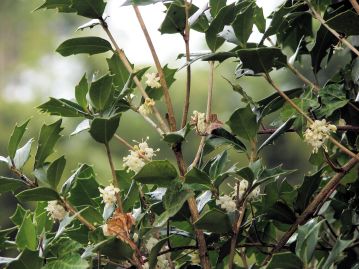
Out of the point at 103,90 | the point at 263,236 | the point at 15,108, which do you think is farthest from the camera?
the point at 15,108

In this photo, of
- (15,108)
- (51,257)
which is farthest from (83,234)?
(15,108)

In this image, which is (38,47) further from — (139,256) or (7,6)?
(139,256)

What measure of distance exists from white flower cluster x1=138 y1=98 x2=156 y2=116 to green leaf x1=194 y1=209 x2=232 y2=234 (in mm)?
125

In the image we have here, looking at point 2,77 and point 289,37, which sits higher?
point 289,37

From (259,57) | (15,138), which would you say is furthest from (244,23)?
(15,138)

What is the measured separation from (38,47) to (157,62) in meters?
11.9

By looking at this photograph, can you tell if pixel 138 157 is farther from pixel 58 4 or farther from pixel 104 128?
pixel 58 4

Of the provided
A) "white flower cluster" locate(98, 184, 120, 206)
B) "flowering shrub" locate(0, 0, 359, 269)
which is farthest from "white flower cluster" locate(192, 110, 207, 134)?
"white flower cluster" locate(98, 184, 120, 206)

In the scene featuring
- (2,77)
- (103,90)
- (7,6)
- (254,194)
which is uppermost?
(103,90)

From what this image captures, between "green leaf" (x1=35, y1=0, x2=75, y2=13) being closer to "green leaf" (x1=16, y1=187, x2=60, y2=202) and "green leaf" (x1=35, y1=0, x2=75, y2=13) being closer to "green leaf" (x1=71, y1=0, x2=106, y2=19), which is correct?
"green leaf" (x1=71, y1=0, x2=106, y2=19)

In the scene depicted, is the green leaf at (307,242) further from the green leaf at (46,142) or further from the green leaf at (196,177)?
the green leaf at (46,142)

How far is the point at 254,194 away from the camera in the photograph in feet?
2.15

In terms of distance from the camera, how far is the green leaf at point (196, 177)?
0.60 meters

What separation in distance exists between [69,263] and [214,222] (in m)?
0.13
